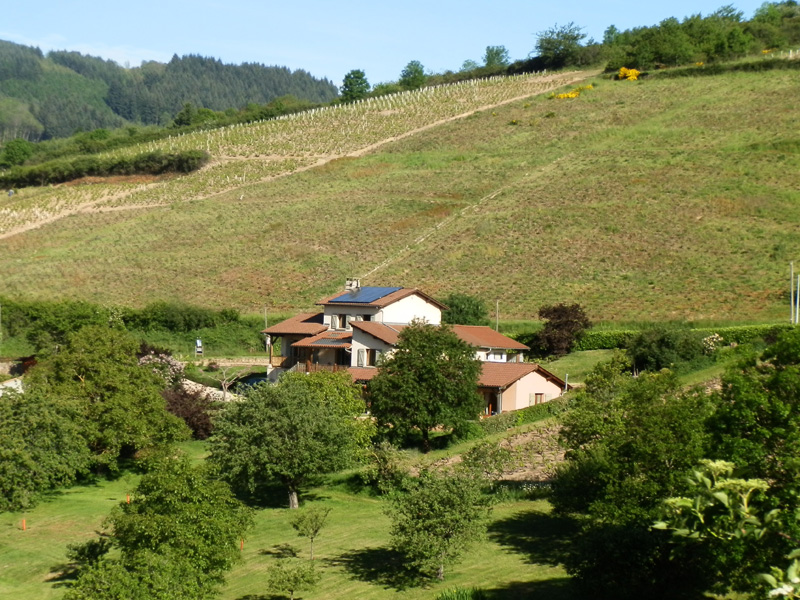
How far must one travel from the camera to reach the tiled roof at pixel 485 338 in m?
54.7

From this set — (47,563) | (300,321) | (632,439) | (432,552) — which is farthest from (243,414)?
(300,321)

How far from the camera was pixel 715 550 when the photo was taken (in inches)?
645

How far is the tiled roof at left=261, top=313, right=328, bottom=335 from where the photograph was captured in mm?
58625

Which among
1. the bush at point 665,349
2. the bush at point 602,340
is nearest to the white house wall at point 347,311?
the bush at point 602,340

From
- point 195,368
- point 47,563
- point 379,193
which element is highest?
point 379,193

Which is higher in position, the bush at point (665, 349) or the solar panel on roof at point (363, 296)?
the solar panel on roof at point (363, 296)

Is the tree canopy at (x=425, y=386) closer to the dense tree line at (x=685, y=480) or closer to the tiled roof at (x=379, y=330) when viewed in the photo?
the dense tree line at (x=685, y=480)

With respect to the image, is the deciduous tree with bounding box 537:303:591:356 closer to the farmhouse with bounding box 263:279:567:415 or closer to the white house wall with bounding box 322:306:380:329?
the farmhouse with bounding box 263:279:567:415

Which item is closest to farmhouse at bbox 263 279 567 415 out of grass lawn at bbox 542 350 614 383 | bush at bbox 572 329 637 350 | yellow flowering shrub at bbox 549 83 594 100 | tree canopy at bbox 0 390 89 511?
grass lawn at bbox 542 350 614 383

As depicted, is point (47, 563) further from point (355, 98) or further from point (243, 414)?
point (355, 98)

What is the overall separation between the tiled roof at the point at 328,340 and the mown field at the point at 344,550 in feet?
61.1

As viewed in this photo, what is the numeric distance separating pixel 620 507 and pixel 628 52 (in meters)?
130

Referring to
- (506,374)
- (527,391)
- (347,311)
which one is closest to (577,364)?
(527,391)

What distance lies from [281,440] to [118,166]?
97.0 metres
